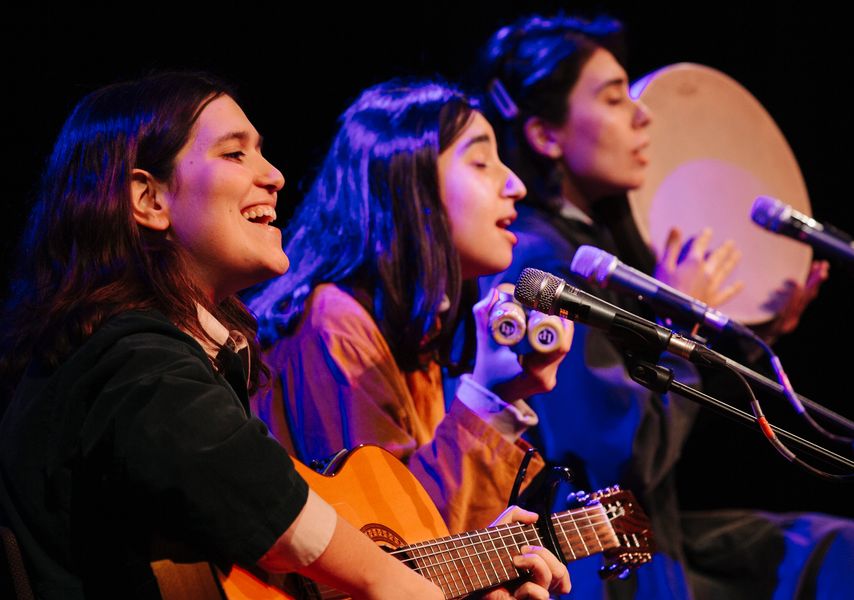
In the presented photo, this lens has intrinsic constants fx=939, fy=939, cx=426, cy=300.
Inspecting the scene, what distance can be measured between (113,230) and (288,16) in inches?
71.2

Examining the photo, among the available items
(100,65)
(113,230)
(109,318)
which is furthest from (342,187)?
(109,318)

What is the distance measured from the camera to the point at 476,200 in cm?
283

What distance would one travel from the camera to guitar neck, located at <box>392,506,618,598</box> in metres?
1.87

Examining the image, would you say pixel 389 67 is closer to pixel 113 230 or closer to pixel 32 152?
pixel 32 152

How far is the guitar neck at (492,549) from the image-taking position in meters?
1.87

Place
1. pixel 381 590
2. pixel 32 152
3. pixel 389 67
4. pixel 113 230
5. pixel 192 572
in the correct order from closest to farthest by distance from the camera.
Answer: pixel 192 572 < pixel 381 590 < pixel 113 230 < pixel 32 152 < pixel 389 67

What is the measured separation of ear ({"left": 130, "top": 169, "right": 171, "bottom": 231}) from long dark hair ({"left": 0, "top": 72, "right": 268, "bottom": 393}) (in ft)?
0.05

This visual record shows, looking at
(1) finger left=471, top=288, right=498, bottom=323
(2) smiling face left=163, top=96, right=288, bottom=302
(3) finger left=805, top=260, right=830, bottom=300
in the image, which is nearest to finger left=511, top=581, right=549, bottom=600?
(1) finger left=471, top=288, right=498, bottom=323

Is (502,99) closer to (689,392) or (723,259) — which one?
(723,259)

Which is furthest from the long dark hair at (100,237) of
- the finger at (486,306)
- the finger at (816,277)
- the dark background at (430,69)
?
the finger at (816,277)

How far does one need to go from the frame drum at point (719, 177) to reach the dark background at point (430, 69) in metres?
0.65

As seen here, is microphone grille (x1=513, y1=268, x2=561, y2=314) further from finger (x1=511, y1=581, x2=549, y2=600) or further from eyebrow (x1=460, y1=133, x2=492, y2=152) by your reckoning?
eyebrow (x1=460, y1=133, x2=492, y2=152)

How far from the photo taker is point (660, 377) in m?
1.88

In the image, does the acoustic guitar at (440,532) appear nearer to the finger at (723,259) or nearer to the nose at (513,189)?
the nose at (513,189)
